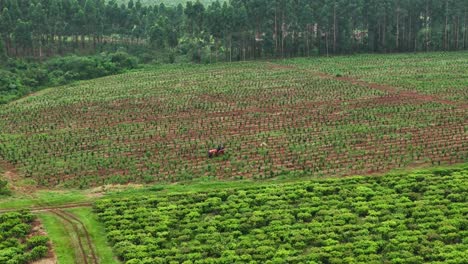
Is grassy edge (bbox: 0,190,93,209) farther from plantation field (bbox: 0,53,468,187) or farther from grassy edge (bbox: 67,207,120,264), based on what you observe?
plantation field (bbox: 0,53,468,187)

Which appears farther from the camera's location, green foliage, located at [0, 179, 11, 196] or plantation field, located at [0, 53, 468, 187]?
plantation field, located at [0, 53, 468, 187]

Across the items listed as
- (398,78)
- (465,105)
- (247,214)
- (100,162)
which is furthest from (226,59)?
(247,214)

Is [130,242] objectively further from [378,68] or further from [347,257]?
[378,68]

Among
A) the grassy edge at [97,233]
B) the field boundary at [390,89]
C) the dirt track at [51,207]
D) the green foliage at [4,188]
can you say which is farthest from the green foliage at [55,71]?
the grassy edge at [97,233]

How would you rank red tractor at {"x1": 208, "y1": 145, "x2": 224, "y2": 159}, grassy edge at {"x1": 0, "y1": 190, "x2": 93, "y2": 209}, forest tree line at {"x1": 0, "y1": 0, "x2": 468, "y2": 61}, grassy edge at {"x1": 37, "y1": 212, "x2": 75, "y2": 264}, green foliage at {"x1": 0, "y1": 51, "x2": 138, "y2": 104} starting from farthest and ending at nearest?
1. forest tree line at {"x1": 0, "y1": 0, "x2": 468, "y2": 61}
2. green foliage at {"x1": 0, "y1": 51, "x2": 138, "y2": 104}
3. red tractor at {"x1": 208, "y1": 145, "x2": 224, "y2": 159}
4. grassy edge at {"x1": 0, "y1": 190, "x2": 93, "y2": 209}
5. grassy edge at {"x1": 37, "y1": 212, "x2": 75, "y2": 264}

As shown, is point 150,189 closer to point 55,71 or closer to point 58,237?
point 58,237

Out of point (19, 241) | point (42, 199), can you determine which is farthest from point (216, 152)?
point (19, 241)

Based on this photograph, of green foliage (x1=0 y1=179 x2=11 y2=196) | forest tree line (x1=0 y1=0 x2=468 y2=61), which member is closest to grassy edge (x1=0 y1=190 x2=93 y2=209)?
green foliage (x1=0 y1=179 x2=11 y2=196)
